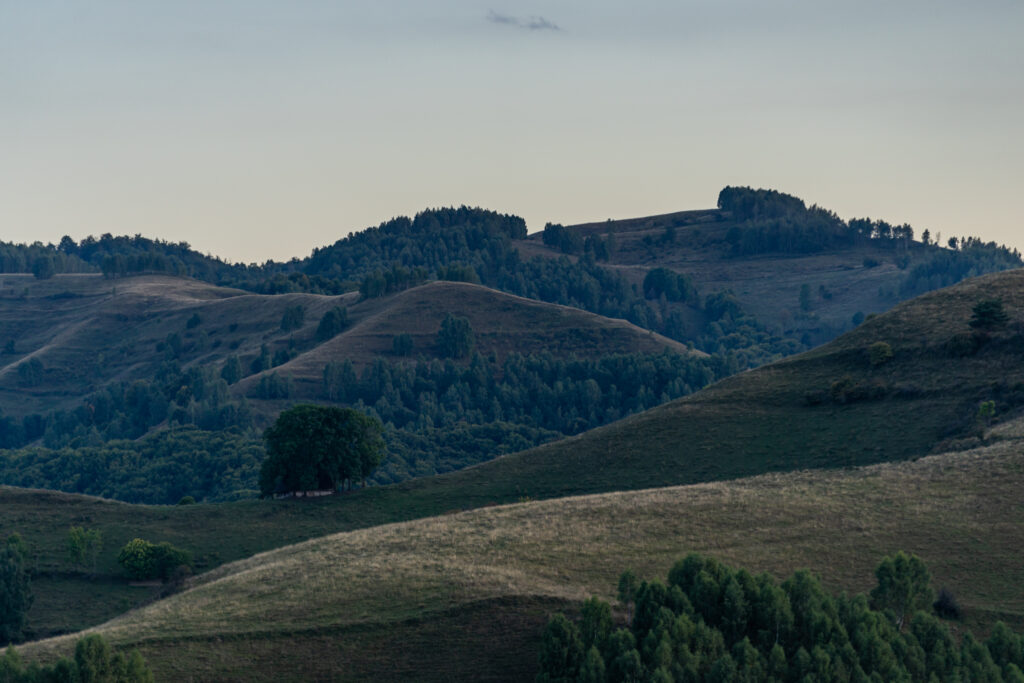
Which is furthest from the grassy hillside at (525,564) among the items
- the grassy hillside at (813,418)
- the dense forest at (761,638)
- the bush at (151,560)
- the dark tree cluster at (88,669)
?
the grassy hillside at (813,418)

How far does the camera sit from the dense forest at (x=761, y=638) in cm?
4791

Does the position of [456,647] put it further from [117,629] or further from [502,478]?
[502,478]

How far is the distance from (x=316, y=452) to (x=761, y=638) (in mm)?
66041

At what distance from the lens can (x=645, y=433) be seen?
11112cm

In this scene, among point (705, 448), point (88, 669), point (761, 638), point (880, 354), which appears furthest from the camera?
point (880, 354)

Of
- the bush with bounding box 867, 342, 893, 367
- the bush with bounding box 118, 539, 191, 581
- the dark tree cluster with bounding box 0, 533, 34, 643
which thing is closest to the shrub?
the bush with bounding box 867, 342, 893, 367

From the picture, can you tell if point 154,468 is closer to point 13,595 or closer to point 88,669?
point 13,595

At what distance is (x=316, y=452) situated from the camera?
10944cm

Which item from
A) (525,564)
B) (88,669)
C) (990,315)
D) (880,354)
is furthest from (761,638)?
(990,315)

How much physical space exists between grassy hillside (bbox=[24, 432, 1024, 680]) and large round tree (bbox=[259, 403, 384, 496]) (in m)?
33.4

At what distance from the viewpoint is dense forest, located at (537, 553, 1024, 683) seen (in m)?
47.9

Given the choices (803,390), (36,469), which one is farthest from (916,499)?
(36,469)

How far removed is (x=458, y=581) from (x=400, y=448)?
12435 centimetres

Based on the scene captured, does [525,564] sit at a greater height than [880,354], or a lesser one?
lesser
